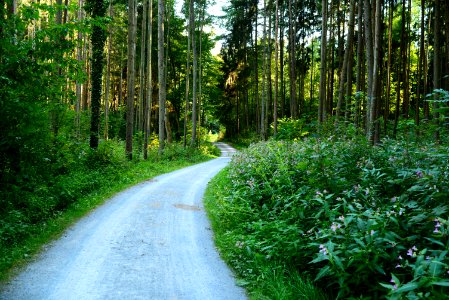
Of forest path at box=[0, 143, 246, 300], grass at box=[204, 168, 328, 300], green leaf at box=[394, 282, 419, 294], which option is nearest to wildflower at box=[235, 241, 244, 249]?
grass at box=[204, 168, 328, 300]

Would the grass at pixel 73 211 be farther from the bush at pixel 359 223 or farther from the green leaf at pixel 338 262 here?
the green leaf at pixel 338 262

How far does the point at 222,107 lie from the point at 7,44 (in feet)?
145

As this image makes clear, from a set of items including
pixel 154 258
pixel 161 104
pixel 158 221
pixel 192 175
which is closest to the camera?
pixel 154 258

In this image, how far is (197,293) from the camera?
476 centimetres

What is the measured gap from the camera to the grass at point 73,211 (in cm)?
580

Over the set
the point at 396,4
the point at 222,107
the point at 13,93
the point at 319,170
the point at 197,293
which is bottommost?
the point at 197,293

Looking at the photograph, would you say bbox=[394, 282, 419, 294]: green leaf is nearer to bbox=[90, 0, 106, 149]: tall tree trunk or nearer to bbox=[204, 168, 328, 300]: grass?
bbox=[204, 168, 328, 300]: grass

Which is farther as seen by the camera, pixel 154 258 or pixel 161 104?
pixel 161 104

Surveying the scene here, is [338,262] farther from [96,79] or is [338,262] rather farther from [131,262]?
[96,79]

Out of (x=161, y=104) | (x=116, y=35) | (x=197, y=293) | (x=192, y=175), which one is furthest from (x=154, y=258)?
(x=116, y=35)

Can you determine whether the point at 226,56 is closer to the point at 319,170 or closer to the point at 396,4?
the point at 396,4

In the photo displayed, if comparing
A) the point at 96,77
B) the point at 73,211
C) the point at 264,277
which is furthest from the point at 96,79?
the point at 264,277

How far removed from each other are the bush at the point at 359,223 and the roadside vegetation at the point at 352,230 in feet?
0.05

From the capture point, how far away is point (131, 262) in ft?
19.1
